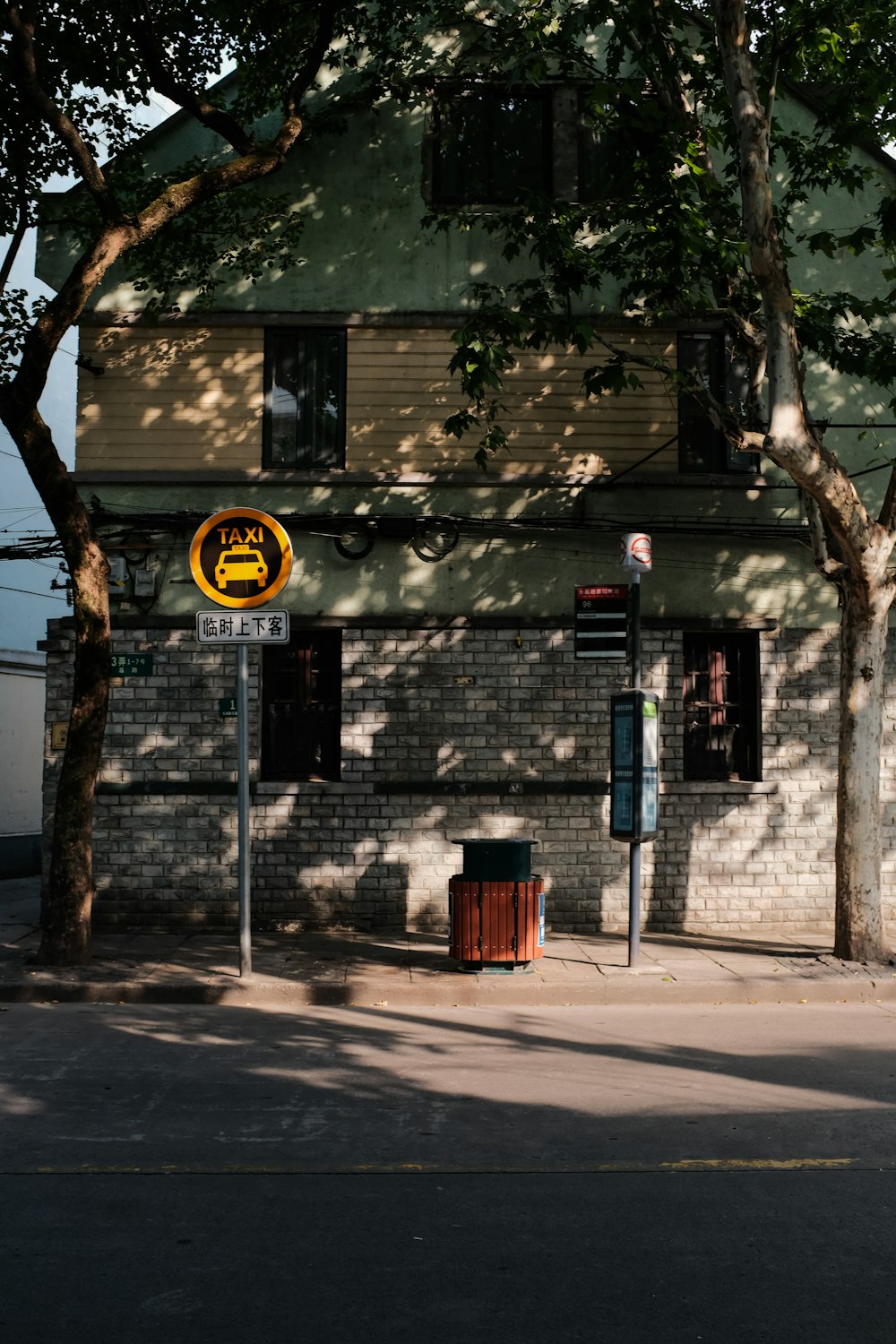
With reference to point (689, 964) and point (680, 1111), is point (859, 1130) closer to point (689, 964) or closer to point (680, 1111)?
point (680, 1111)

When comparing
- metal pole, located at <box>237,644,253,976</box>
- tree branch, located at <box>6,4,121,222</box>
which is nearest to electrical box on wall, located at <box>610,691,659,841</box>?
metal pole, located at <box>237,644,253,976</box>

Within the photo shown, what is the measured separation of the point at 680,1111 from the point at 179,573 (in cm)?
858

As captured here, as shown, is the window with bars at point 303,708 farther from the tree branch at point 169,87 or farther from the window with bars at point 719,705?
the tree branch at point 169,87

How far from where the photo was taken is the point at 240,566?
35.5 ft

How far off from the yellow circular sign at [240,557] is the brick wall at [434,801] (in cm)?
294

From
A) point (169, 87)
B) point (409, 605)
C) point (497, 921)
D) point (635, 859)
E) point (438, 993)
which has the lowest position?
point (438, 993)

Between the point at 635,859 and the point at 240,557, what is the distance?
4.25 m

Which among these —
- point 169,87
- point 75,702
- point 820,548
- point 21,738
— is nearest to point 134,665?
point 75,702

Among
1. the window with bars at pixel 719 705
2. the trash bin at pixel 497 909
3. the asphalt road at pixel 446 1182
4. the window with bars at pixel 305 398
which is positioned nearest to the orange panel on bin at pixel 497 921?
the trash bin at pixel 497 909

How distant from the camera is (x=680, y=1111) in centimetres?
702

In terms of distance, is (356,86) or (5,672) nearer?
(356,86)

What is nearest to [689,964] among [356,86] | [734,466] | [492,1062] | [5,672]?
[492,1062]

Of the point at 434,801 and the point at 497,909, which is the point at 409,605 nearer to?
the point at 434,801

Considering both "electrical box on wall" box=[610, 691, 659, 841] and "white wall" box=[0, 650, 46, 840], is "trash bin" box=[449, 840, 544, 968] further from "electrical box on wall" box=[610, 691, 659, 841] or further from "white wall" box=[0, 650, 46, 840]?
"white wall" box=[0, 650, 46, 840]
